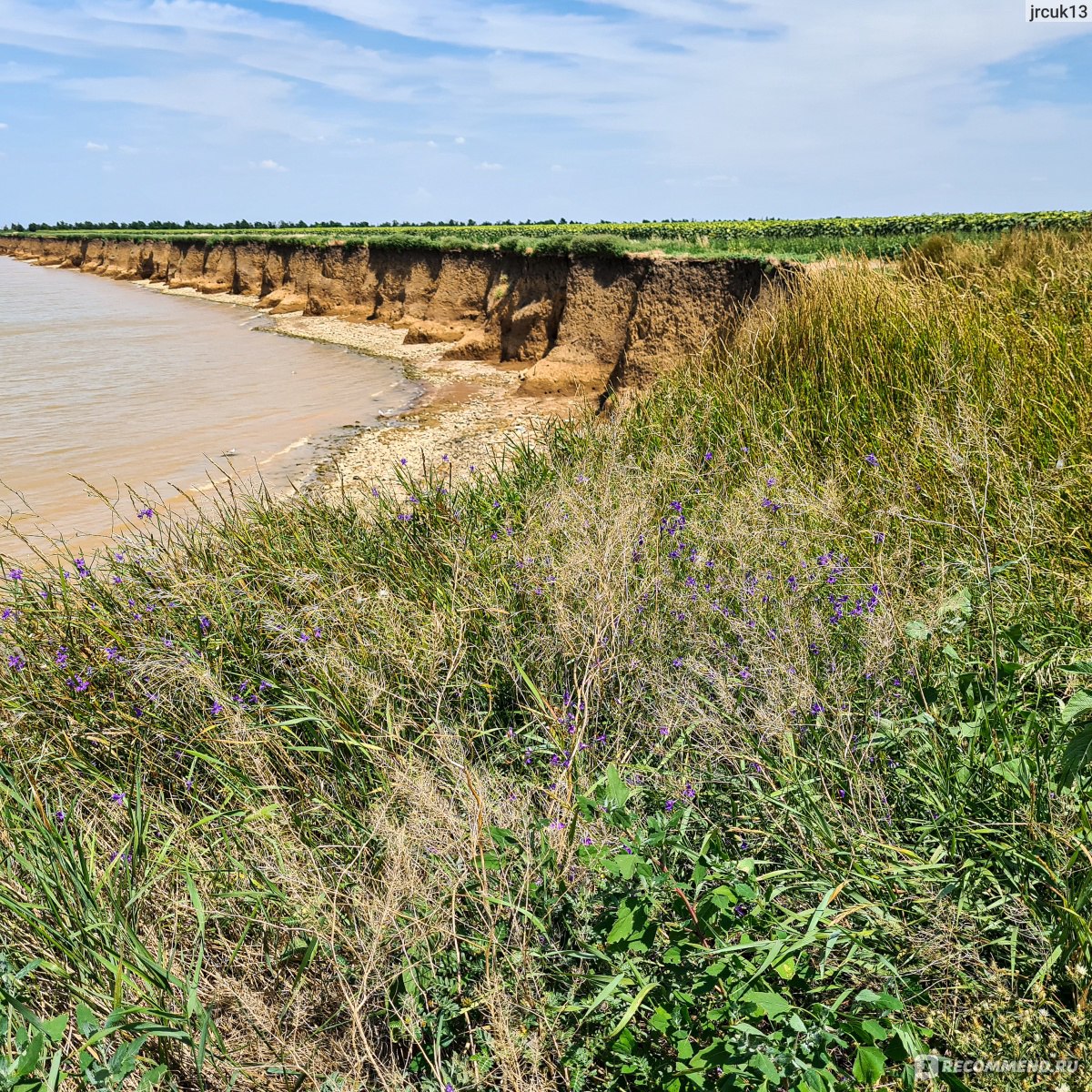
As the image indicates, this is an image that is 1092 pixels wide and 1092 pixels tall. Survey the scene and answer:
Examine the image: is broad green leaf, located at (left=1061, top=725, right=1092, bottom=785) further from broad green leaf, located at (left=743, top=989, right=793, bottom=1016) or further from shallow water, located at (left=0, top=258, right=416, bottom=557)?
shallow water, located at (left=0, top=258, right=416, bottom=557)

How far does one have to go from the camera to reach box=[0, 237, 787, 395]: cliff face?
1180cm

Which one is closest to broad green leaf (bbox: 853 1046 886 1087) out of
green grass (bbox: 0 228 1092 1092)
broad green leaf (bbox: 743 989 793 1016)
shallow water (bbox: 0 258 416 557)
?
green grass (bbox: 0 228 1092 1092)

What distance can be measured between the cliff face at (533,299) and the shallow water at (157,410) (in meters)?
2.83

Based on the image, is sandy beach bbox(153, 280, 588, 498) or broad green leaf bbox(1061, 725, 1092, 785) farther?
sandy beach bbox(153, 280, 588, 498)

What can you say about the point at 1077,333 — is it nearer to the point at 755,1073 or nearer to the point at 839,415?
the point at 839,415

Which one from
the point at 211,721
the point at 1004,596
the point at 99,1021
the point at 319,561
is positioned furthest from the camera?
the point at 319,561

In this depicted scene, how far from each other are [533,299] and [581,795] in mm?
16845

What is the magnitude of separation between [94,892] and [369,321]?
88.7 feet

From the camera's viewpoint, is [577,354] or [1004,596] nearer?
[1004,596]

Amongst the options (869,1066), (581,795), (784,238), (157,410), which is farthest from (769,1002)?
(784,238)

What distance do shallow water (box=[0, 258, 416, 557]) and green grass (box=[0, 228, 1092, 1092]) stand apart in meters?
1.81

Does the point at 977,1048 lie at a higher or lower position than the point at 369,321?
lower

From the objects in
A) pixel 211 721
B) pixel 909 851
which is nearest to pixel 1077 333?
pixel 909 851

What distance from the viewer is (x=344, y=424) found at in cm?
1459
